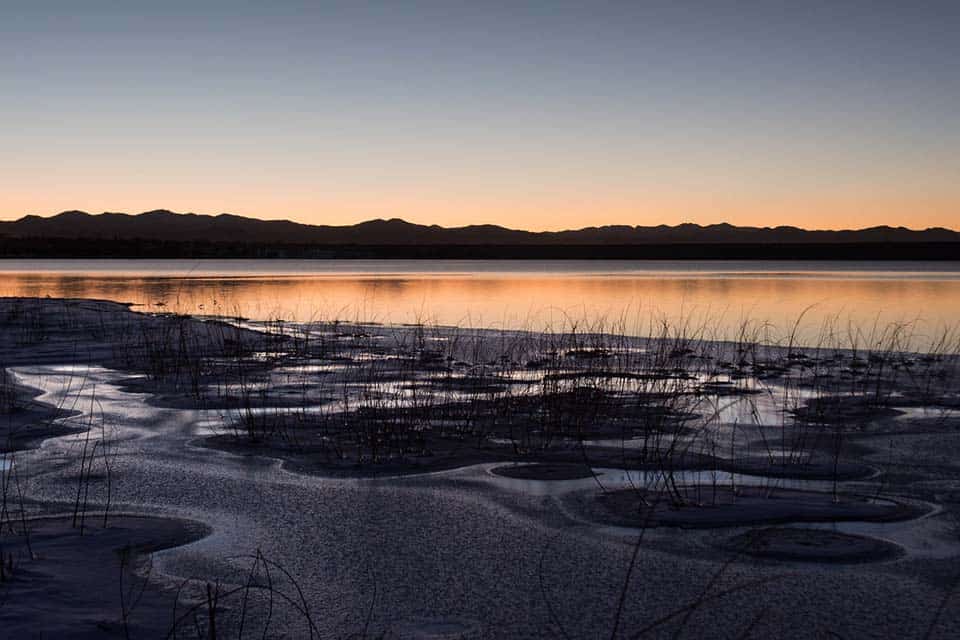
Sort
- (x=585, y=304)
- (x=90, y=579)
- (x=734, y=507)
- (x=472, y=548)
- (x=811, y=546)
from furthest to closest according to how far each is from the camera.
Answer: (x=585, y=304)
(x=734, y=507)
(x=472, y=548)
(x=811, y=546)
(x=90, y=579)

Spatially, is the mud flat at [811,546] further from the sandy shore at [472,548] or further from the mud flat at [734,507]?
the mud flat at [734,507]

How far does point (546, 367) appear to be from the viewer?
1384cm

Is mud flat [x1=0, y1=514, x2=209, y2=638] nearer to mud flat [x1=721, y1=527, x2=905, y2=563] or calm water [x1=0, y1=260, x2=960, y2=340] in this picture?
mud flat [x1=721, y1=527, x2=905, y2=563]

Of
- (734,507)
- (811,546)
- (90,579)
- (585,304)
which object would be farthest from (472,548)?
(585,304)

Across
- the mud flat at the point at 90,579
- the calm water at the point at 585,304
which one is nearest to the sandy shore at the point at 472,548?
the mud flat at the point at 90,579

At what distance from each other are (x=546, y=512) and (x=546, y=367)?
799 cm

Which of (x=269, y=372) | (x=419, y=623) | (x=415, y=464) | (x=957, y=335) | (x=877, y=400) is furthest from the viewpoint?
(x=957, y=335)

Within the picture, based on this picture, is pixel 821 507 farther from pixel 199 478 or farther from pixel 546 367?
pixel 546 367

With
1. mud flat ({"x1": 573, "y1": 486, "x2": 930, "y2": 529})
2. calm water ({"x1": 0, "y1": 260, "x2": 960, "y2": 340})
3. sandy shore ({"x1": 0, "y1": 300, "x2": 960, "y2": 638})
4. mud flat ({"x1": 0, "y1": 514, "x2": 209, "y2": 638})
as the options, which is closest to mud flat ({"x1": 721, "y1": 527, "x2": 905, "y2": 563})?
sandy shore ({"x1": 0, "y1": 300, "x2": 960, "y2": 638})

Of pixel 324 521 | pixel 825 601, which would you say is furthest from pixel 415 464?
pixel 825 601

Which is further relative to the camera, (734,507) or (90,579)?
(734,507)

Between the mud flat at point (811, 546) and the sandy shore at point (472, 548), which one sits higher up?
the mud flat at point (811, 546)

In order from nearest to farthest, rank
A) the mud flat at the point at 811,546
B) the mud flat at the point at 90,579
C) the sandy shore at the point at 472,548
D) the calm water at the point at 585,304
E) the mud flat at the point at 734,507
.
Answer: the mud flat at the point at 90,579
the sandy shore at the point at 472,548
the mud flat at the point at 811,546
the mud flat at the point at 734,507
the calm water at the point at 585,304

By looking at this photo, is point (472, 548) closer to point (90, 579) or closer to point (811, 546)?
point (811, 546)
